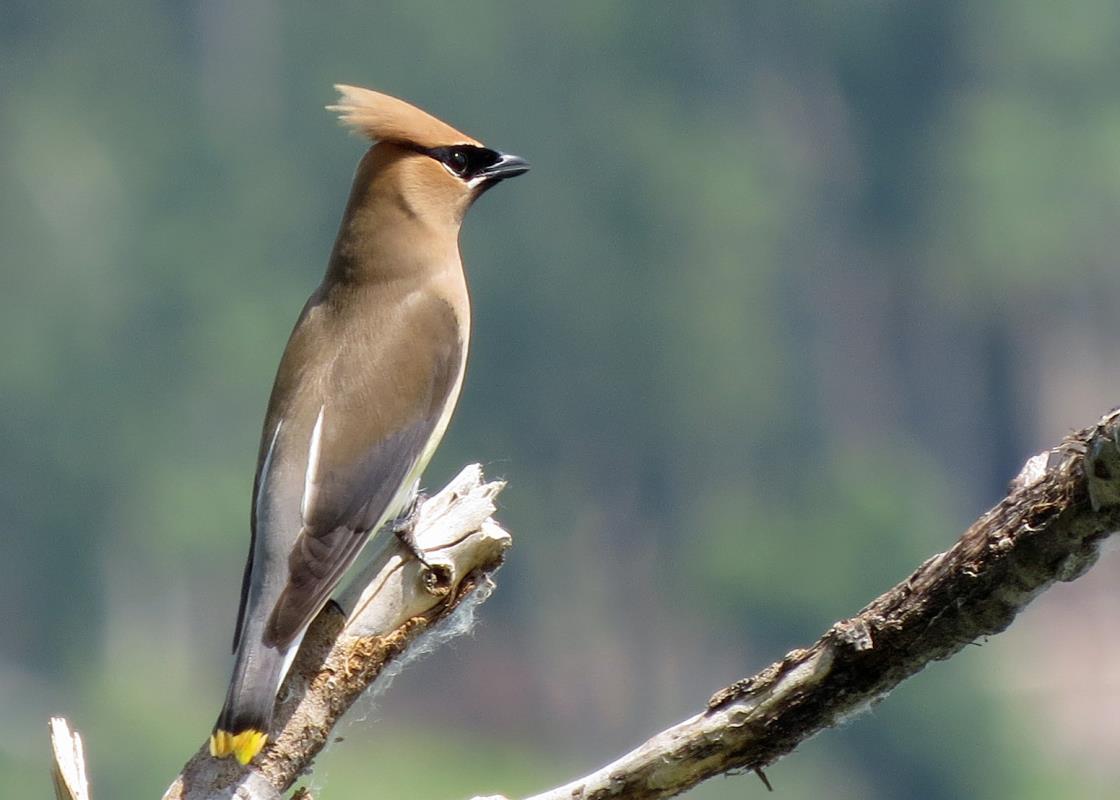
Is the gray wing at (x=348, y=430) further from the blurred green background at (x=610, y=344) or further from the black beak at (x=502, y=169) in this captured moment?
the blurred green background at (x=610, y=344)

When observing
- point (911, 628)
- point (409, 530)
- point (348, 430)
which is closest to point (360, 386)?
point (348, 430)

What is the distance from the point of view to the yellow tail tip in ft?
13.2

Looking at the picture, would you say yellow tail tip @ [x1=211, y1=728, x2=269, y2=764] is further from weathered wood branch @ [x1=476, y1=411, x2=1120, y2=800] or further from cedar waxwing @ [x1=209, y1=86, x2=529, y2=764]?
weathered wood branch @ [x1=476, y1=411, x2=1120, y2=800]

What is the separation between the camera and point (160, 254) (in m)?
48.3

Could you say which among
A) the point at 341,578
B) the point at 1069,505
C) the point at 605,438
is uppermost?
the point at 605,438

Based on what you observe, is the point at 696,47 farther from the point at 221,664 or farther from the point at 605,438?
the point at 221,664

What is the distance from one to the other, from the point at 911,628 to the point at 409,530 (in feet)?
3.57

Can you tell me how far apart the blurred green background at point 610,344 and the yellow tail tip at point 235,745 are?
31.9 metres

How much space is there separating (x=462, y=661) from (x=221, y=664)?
18.8 feet

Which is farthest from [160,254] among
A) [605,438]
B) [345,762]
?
[345,762]

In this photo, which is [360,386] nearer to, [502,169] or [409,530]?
[409,530]

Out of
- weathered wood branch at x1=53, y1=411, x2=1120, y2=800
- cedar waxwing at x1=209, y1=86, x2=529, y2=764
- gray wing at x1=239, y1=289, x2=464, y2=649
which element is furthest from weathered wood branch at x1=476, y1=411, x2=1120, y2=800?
gray wing at x1=239, y1=289, x2=464, y2=649

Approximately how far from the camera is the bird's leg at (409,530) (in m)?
4.35

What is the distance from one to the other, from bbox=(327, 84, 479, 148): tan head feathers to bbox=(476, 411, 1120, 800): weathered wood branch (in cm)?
198
